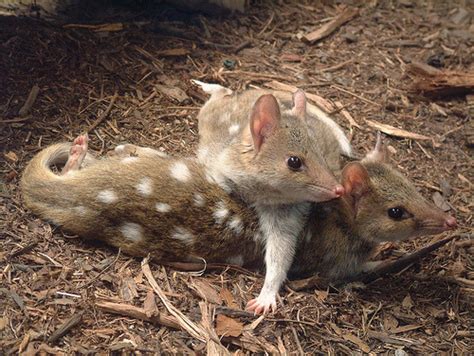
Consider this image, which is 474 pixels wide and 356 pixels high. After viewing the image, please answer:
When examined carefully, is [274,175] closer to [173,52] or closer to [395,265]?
[395,265]

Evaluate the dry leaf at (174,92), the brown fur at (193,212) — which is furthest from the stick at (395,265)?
A: the dry leaf at (174,92)

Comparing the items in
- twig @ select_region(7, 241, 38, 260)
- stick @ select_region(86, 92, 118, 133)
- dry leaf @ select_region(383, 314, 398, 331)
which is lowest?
dry leaf @ select_region(383, 314, 398, 331)

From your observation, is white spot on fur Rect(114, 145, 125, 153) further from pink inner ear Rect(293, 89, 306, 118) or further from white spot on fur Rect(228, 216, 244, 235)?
pink inner ear Rect(293, 89, 306, 118)

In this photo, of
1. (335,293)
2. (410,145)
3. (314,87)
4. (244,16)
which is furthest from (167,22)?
(335,293)

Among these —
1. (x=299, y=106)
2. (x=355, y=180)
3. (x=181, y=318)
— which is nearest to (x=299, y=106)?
(x=299, y=106)

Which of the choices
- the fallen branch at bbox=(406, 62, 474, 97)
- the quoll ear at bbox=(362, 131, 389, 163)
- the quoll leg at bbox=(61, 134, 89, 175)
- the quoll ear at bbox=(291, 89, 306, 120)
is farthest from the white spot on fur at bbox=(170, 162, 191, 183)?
the fallen branch at bbox=(406, 62, 474, 97)

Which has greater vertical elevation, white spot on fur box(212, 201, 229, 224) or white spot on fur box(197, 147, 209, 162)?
white spot on fur box(197, 147, 209, 162)
